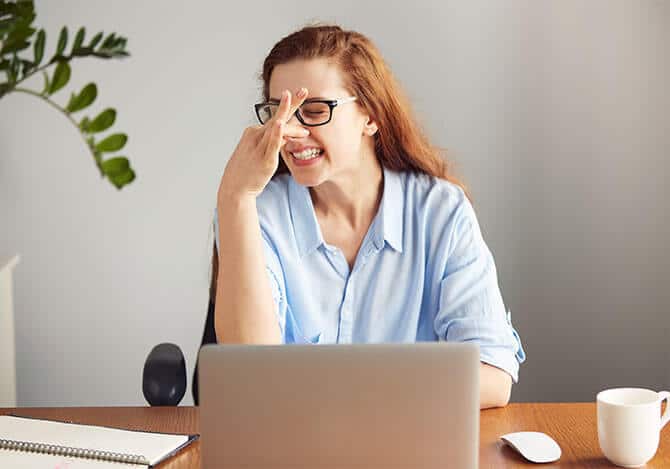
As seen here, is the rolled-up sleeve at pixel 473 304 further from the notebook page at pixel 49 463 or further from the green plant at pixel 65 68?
the green plant at pixel 65 68

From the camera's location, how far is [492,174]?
2773 mm

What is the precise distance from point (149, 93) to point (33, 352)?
2.79 feet

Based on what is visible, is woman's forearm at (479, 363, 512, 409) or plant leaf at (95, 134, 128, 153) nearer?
plant leaf at (95, 134, 128, 153)

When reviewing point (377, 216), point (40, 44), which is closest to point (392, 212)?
point (377, 216)

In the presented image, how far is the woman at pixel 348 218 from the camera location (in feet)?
5.85

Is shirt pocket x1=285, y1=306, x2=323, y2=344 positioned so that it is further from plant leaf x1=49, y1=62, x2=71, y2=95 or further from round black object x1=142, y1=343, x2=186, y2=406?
plant leaf x1=49, y1=62, x2=71, y2=95

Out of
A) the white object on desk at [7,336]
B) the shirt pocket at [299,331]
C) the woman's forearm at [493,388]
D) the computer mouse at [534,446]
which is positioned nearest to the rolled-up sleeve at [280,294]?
the shirt pocket at [299,331]

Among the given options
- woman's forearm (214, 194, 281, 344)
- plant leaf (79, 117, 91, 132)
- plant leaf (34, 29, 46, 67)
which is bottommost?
woman's forearm (214, 194, 281, 344)

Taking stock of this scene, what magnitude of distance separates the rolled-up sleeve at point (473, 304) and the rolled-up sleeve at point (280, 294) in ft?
0.88

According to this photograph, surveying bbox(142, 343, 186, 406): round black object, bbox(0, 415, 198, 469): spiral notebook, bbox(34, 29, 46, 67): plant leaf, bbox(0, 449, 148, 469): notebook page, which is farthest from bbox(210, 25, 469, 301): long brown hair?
bbox(34, 29, 46, 67): plant leaf

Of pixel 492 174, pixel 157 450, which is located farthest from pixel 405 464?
pixel 492 174

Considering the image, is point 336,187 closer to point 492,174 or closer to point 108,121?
point 492,174

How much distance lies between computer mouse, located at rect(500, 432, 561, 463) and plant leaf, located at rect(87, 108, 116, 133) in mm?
869

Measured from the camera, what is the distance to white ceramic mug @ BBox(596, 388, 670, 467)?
133 cm
